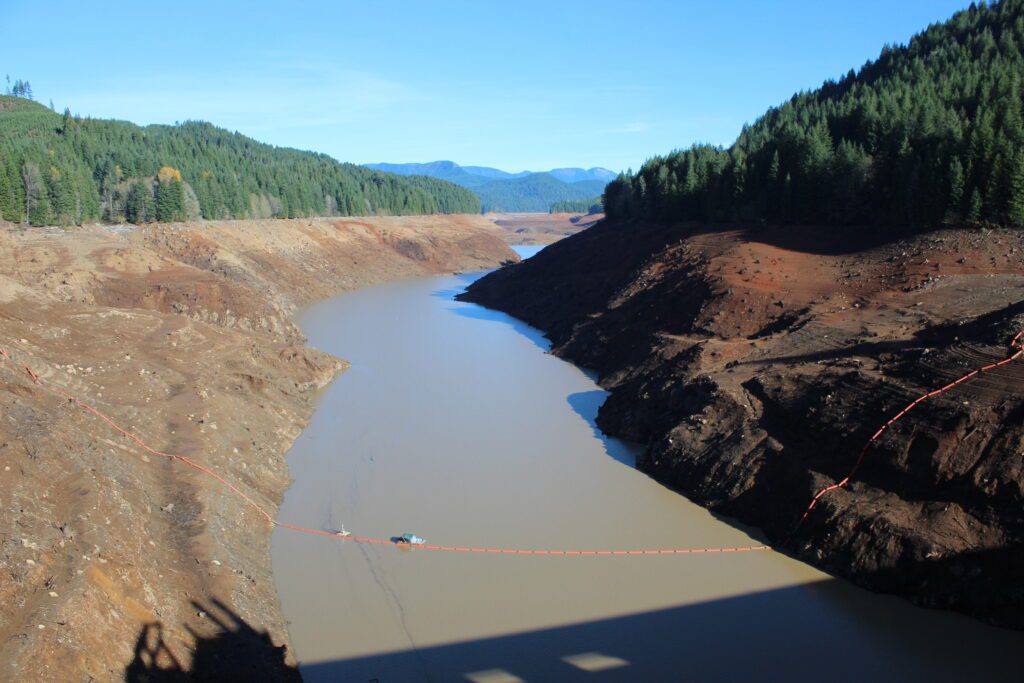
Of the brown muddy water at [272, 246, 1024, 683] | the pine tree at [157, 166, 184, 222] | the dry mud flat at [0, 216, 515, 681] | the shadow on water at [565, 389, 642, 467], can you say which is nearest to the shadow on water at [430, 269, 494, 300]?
the pine tree at [157, 166, 184, 222]

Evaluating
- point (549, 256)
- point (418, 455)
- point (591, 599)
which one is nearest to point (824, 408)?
point (591, 599)

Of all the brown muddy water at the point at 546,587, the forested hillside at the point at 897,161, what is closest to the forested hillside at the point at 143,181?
the forested hillside at the point at 897,161

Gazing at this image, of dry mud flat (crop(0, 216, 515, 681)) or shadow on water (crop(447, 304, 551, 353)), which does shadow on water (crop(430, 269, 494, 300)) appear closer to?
shadow on water (crop(447, 304, 551, 353))

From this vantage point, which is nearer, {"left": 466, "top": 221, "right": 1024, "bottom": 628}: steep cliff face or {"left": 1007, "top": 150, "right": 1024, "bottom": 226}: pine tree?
{"left": 466, "top": 221, "right": 1024, "bottom": 628}: steep cliff face

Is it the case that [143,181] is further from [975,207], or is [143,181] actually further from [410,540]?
[975,207]

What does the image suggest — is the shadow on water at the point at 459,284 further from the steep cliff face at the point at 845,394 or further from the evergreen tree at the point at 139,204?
the steep cliff face at the point at 845,394

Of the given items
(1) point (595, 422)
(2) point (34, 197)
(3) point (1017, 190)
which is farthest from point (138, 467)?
(2) point (34, 197)
